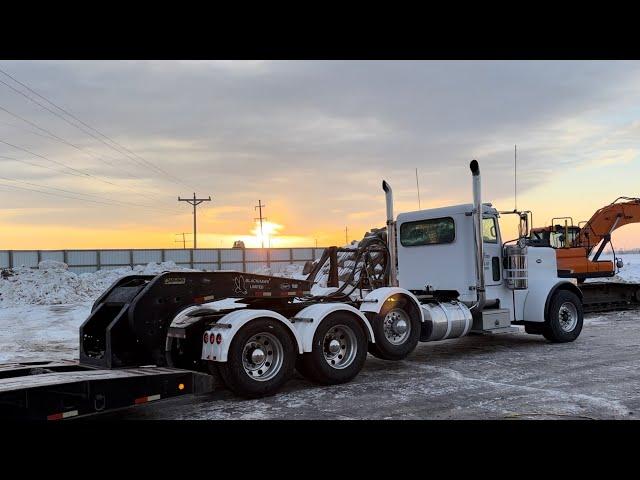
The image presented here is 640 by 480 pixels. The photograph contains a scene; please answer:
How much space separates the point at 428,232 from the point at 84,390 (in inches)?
291

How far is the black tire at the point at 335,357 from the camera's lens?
8.30 m

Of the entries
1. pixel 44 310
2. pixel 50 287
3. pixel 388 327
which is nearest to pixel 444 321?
pixel 388 327

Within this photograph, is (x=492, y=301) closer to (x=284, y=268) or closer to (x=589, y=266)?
(x=589, y=266)

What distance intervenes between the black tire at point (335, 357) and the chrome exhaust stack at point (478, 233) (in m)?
3.09

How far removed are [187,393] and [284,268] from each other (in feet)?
126

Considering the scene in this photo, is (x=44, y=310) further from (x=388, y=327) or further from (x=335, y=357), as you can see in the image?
(x=335, y=357)

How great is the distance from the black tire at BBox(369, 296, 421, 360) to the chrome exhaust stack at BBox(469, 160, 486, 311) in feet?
5.46

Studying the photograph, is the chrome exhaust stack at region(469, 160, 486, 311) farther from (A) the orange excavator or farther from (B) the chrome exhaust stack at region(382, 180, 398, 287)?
(A) the orange excavator

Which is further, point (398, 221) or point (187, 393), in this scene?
point (398, 221)

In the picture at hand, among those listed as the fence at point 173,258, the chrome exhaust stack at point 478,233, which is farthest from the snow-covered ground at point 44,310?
the chrome exhaust stack at point 478,233

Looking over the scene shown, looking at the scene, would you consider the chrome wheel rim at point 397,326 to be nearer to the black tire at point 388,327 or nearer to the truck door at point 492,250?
the black tire at point 388,327

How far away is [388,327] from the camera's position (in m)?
9.82
